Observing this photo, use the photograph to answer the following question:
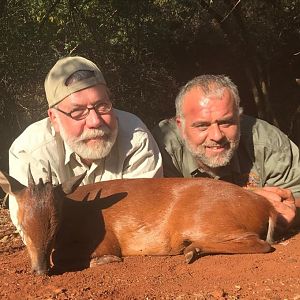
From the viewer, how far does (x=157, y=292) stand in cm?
489

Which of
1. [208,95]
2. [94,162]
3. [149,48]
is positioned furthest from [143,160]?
[149,48]

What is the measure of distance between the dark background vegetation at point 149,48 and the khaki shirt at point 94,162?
3.22 meters

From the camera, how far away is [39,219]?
5.43 metres

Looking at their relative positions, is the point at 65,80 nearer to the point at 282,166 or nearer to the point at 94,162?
the point at 94,162

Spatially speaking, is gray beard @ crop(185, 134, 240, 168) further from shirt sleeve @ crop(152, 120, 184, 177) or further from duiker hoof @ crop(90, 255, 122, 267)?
duiker hoof @ crop(90, 255, 122, 267)

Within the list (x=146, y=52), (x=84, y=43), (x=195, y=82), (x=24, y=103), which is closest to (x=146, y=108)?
(x=146, y=52)

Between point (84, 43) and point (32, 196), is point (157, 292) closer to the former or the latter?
point (32, 196)

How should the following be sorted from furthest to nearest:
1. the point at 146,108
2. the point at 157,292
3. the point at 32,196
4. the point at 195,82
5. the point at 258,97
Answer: the point at 258,97
the point at 146,108
the point at 195,82
the point at 32,196
the point at 157,292

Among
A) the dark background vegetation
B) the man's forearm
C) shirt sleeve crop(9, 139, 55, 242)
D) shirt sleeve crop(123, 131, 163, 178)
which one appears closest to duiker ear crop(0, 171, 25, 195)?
shirt sleeve crop(9, 139, 55, 242)

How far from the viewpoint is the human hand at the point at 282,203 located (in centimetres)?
652

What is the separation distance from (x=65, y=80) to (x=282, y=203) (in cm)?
279

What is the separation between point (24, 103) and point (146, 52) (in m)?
4.24

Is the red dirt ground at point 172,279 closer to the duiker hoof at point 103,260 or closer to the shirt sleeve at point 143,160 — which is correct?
the duiker hoof at point 103,260

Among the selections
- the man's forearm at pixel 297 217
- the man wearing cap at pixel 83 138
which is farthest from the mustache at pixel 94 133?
the man's forearm at pixel 297 217
